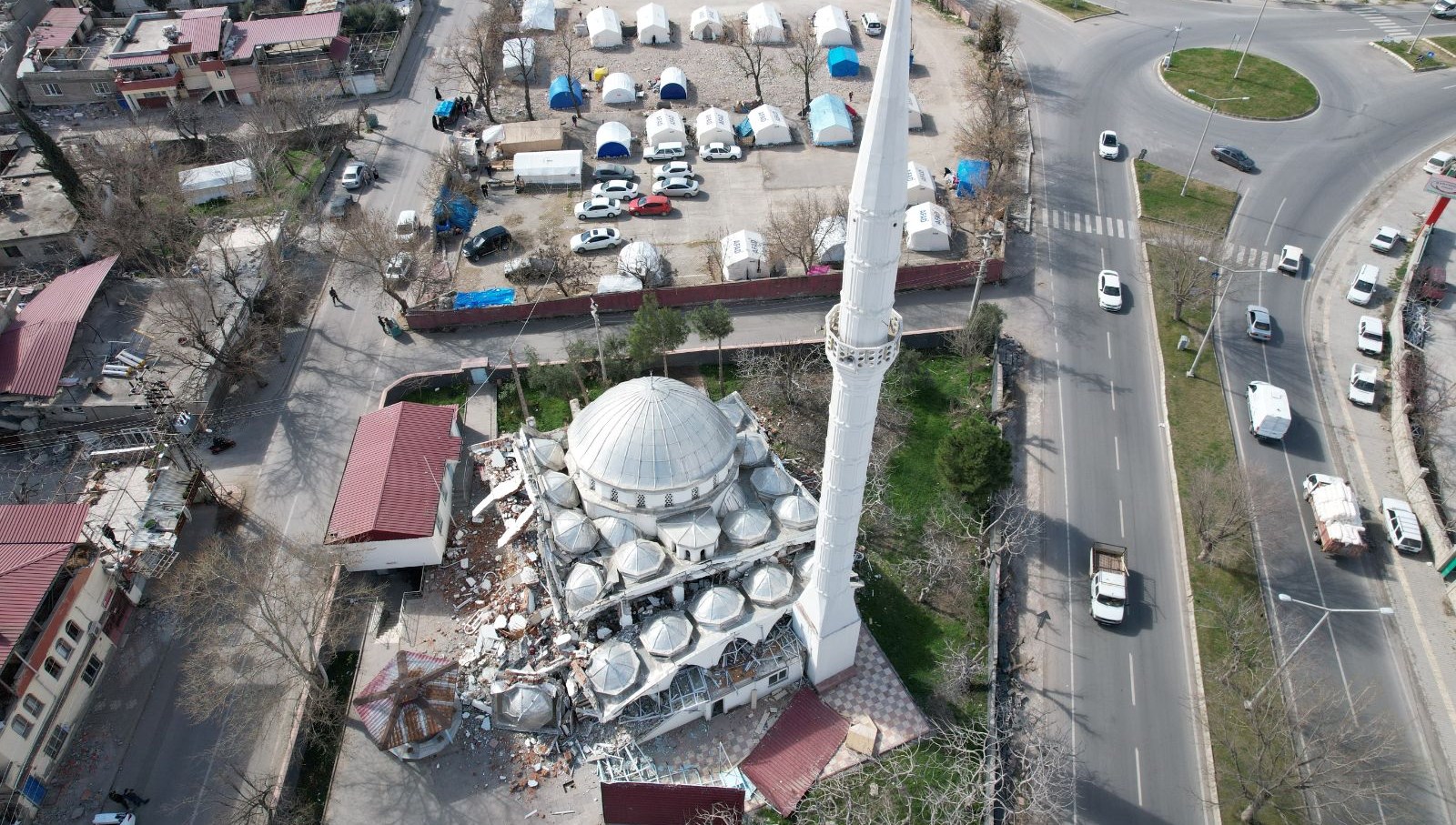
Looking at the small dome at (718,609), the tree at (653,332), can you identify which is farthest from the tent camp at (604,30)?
the small dome at (718,609)

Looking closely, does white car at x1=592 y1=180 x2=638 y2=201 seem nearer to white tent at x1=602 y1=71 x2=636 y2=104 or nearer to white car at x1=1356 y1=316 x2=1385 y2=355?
white tent at x1=602 y1=71 x2=636 y2=104

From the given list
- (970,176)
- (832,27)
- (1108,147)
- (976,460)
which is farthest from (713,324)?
(832,27)

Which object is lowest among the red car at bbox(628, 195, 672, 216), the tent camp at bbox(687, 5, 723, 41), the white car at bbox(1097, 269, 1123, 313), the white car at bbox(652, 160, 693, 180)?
the white car at bbox(1097, 269, 1123, 313)


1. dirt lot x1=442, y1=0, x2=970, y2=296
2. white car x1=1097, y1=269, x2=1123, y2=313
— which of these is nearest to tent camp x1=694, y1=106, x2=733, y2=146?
dirt lot x1=442, y1=0, x2=970, y2=296

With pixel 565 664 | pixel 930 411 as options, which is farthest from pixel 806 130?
pixel 565 664

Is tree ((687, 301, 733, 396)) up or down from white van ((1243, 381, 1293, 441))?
up

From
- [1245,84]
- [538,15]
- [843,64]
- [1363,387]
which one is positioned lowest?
[1363,387]

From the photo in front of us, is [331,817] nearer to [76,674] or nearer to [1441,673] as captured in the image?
[76,674]

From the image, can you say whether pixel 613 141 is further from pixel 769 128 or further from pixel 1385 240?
pixel 1385 240

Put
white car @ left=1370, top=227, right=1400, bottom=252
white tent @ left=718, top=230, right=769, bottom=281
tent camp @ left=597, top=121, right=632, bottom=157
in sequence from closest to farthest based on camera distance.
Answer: white tent @ left=718, top=230, right=769, bottom=281
white car @ left=1370, top=227, right=1400, bottom=252
tent camp @ left=597, top=121, right=632, bottom=157
